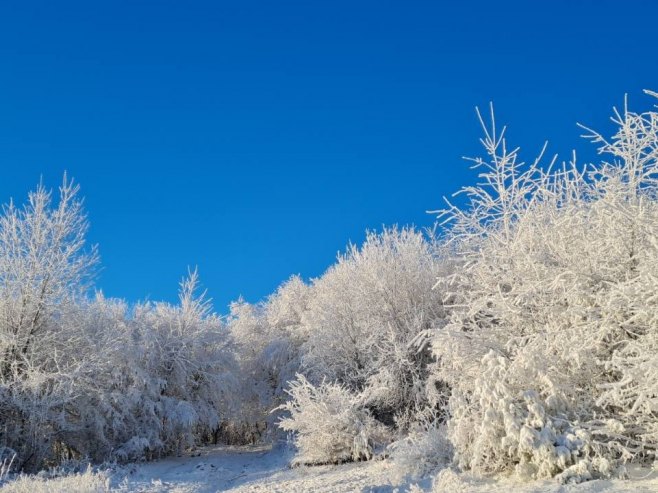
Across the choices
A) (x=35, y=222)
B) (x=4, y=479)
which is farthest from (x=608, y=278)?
(x=35, y=222)

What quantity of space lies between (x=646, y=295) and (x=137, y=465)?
56.9 ft

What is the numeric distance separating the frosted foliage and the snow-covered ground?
488 millimetres

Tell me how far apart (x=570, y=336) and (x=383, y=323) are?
11.7 m

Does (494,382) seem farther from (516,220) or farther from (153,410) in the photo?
(153,410)

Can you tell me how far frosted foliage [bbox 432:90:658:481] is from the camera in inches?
337

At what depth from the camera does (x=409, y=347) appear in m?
20.1

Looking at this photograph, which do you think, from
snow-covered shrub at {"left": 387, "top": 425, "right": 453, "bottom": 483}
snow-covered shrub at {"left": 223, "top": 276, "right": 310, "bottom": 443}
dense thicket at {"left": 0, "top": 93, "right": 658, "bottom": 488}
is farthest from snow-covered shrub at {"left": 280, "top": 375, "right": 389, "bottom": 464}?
snow-covered shrub at {"left": 223, "top": 276, "right": 310, "bottom": 443}

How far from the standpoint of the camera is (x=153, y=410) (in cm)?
2203

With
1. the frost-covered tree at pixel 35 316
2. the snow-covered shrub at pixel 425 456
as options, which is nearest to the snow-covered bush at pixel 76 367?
the frost-covered tree at pixel 35 316

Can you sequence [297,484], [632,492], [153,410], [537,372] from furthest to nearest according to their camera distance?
[153,410] → [297,484] → [537,372] → [632,492]

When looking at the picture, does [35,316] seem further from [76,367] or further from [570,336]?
[570,336]

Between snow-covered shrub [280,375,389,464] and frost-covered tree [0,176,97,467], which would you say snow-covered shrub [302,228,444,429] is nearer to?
snow-covered shrub [280,375,389,464]

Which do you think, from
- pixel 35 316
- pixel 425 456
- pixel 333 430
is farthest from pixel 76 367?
pixel 425 456

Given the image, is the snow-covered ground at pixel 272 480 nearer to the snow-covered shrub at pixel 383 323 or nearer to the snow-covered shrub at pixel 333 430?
the snow-covered shrub at pixel 333 430
